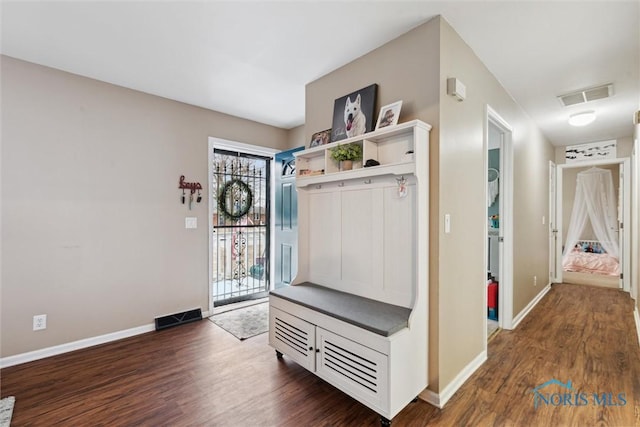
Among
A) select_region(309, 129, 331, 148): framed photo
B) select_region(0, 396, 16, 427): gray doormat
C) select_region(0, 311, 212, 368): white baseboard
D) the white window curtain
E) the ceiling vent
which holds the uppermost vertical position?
the ceiling vent

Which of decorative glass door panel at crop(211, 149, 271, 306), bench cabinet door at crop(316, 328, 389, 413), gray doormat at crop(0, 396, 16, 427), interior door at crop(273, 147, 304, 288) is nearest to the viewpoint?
bench cabinet door at crop(316, 328, 389, 413)

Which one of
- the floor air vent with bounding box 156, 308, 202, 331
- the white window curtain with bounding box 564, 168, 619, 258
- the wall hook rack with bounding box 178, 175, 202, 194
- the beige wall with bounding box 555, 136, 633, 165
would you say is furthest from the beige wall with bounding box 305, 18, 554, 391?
the white window curtain with bounding box 564, 168, 619, 258

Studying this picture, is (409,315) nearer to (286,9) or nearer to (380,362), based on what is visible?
(380,362)

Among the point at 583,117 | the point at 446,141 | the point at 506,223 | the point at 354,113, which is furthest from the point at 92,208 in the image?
the point at 583,117

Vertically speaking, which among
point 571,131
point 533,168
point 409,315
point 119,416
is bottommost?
point 119,416

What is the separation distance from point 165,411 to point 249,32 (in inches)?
103

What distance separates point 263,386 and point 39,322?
2082mm

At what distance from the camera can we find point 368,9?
72.9 inches

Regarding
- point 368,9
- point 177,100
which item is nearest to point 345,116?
point 368,9

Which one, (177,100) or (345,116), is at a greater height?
(177,100)

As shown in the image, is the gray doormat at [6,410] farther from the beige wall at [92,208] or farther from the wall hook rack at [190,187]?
the wall hook rack at [190,187]

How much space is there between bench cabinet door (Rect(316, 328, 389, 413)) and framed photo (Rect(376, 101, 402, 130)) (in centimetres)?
148

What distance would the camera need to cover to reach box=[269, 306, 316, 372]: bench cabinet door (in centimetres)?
209

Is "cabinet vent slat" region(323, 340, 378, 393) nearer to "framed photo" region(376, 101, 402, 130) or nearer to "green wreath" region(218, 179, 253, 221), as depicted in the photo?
"framed photo" region(376, 101, 402, 130)
